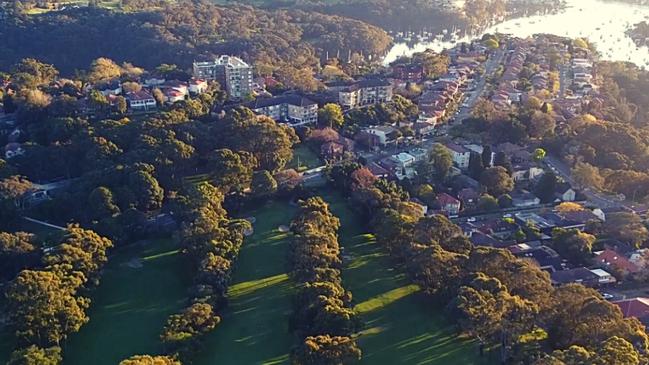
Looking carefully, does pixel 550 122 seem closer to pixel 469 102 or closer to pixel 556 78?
pixel 469 102

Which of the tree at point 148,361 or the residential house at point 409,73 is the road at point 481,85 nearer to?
the residential house at point 409,73

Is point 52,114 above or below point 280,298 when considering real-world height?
above

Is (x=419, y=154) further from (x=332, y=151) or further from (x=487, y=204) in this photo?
(x=487, y=204)

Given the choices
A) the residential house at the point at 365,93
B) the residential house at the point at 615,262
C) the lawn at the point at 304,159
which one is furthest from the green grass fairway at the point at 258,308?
the residential house at the point at 365,93

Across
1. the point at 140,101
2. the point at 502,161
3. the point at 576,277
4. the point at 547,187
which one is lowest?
the point at 576,277

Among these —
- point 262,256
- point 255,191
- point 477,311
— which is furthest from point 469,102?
point 477,311

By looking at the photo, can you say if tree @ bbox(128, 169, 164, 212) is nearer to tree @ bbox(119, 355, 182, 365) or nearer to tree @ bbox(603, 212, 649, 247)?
tree @ bbox(119, 355, 182, 365)

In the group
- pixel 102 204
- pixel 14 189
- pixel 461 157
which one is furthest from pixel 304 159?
pixel 14 189

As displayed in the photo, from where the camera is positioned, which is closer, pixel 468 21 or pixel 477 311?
pixel 477 311
